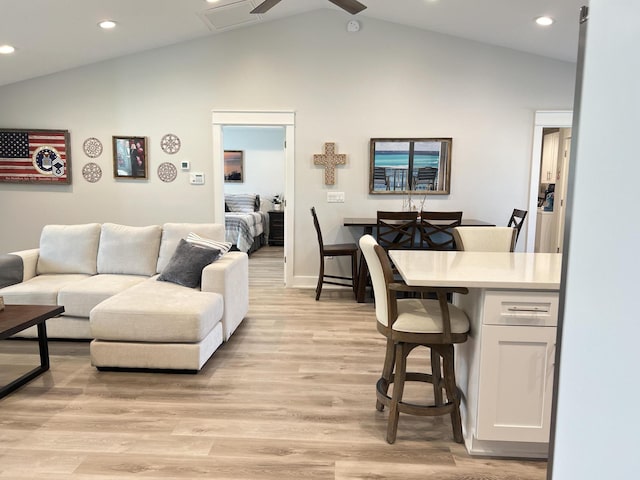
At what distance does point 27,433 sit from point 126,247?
2003mm

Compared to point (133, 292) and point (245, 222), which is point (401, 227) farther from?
point (245, 222)

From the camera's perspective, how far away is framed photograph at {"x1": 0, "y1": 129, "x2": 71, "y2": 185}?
5438 millimetres

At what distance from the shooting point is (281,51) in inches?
208

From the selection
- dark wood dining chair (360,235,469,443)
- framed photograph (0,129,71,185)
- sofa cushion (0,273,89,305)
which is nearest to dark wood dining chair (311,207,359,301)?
sofa cushion (0,273,89,305)

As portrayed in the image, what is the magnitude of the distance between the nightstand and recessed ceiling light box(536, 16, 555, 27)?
5644mm

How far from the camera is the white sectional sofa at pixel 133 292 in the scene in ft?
9.82

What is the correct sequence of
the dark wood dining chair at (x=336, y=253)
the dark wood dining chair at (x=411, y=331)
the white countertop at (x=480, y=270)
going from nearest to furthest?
the white countertop at (x=480, y=270) → the dark wood dining chair at (x=411, y=331) → the dark wood dining chair at (x=336, y=253)

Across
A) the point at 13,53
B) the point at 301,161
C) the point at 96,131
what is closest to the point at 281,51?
the point at 301,161

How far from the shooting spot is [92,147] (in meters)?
5.50

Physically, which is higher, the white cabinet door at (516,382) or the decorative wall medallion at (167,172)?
the decorative wall medallion at (167,172)

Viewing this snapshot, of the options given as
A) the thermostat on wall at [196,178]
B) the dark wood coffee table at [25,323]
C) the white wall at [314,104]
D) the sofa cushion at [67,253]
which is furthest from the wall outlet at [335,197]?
the dark wood coffee table at [25,323]

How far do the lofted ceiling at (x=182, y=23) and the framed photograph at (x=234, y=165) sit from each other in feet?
13.8

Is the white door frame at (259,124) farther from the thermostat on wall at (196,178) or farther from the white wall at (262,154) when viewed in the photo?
the white wall at (262,154)

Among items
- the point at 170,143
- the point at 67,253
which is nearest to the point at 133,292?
the point at 67,253
